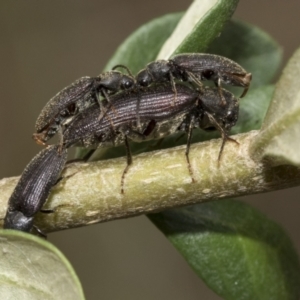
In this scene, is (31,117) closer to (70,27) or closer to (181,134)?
(70,27)

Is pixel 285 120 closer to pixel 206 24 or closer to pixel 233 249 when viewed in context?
pixel 206 24

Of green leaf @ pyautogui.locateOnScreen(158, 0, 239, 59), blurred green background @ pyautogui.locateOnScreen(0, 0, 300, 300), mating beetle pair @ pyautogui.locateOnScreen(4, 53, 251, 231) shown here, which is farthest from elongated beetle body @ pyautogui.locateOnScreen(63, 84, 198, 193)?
blurred green background @ pyautogui.locateOnScreen(0, 0, 300, 300)

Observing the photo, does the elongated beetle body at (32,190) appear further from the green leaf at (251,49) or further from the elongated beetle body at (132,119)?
the green leaf at (251,49)

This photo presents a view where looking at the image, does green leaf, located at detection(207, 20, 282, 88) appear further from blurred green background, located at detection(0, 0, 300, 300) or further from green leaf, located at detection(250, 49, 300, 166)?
blurred green background, located at detection(0, 0, 300, 300)

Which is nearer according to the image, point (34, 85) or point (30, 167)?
point (30, 167)

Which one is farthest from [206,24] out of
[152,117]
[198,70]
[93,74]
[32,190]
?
[93,74]

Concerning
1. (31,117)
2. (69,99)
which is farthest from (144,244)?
(69,99)

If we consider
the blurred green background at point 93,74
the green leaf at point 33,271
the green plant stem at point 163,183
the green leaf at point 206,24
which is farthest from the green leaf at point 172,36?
the blurred green background at point 93,74
